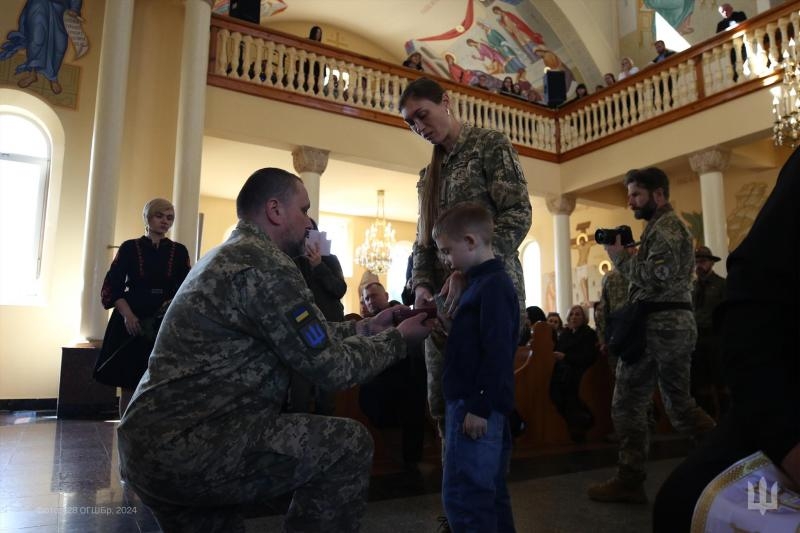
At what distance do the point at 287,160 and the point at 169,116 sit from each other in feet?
8.16

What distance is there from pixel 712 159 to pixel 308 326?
950cm

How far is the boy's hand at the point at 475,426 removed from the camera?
5.85 ft

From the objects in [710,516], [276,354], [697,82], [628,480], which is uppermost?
[697,82]

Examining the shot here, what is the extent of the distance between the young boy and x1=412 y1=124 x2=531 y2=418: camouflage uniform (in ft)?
0.67

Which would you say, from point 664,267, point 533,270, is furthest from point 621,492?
point 533,270

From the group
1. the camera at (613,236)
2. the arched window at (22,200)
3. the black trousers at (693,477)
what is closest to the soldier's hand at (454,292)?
the black trousers at (693,477)

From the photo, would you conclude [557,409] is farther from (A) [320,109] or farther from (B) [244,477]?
(A) [320,109]

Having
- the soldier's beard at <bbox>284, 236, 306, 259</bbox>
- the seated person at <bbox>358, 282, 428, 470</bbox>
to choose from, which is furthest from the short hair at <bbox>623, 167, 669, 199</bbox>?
the soldier's beard at <bbox>284, 236, 306, 259</bbox>

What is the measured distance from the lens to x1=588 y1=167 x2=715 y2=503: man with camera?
2.97m

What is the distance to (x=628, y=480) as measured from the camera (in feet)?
10.00

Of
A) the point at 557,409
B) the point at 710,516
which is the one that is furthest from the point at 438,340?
the point at 557,409

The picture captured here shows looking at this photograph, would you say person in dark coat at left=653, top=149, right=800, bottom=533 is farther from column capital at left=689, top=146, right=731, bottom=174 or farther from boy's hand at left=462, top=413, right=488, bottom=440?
column capital at left=689, top=146, right=731, bottom=174

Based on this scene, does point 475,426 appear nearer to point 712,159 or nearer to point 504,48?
point 712,159

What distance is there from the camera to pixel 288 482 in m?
1.58
